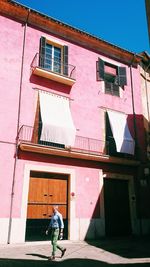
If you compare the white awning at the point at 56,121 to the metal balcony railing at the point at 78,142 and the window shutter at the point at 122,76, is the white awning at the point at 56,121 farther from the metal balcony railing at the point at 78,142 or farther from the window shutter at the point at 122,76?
the window shutter at the point at 122,76

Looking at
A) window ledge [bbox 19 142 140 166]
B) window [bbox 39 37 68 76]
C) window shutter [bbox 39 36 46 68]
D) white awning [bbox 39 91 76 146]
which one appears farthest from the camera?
window [bbox 39 37 68 76]

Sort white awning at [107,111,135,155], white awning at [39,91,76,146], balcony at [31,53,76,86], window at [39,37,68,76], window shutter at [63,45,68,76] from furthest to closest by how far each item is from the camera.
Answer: white awning at [107,111,135,155]
window shutter at [63,45,68,76]
window at [39,37,68,76]
balcony at [31,53,76,86]
white awning at [39,91,76,146]

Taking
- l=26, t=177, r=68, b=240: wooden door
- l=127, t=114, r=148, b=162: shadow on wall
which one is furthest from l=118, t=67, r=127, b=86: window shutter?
l=26, t=177, r=68, b=240: wooden door

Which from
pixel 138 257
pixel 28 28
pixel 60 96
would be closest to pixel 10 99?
pixel 60 96

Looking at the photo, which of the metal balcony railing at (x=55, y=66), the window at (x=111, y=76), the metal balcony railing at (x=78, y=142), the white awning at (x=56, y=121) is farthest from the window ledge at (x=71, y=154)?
the window at (x=111, y=76)

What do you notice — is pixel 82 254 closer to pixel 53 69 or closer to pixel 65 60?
pixel 53 69

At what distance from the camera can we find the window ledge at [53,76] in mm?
13547

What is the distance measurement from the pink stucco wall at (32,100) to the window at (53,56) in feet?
1.21

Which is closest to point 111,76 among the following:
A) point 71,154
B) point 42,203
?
point 71,154

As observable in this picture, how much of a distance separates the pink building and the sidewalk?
3.57 feet

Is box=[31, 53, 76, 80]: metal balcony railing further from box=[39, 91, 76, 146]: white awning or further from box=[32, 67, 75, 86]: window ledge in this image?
box=[39, 91, 76, 146]: white awning

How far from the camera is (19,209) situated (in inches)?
455

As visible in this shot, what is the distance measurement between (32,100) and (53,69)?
256 centimetres

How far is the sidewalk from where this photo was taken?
8.08 metres
